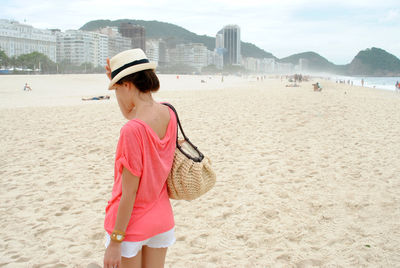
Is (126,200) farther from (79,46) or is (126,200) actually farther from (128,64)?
(79,46)

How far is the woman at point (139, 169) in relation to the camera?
4.41ft

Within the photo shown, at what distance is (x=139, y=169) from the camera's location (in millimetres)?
1350

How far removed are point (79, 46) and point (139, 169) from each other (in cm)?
13858

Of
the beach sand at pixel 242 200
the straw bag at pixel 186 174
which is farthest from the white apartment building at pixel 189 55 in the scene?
the straw bag at pixel 186 174

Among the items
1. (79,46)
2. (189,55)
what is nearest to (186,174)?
(79,46)

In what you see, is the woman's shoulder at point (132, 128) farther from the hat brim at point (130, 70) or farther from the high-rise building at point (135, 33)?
the high-rise building at point (135, 33)

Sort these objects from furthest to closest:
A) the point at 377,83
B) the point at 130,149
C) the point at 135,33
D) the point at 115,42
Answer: the point at 135,33 → the point at 115,42 → the point at 377,83 → the point at 130,149

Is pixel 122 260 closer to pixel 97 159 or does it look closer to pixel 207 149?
pixel 97 159

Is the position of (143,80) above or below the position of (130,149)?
above

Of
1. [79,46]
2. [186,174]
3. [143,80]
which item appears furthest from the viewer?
[79,46]

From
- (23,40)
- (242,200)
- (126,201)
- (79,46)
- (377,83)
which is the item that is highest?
(79,46)

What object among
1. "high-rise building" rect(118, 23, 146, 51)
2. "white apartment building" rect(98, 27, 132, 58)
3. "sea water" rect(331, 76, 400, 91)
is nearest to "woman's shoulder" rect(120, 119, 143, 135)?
"sea water" rect(331, 76, 400, 91)

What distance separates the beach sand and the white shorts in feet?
5.28

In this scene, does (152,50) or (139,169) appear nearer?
(139,169)
